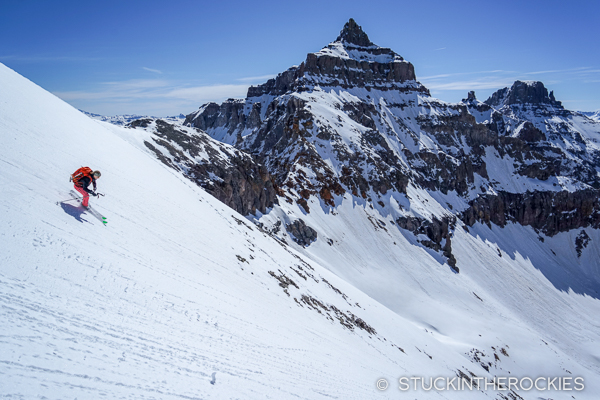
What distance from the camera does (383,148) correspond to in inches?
4262

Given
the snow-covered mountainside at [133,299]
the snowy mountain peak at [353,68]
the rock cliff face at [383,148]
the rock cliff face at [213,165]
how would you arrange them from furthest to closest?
the snowy mountain peak at [353,68] → the rock cliff face at [383,148] → the rock cliff face at [213,165] → the snow-covered mountainside at [133,299]

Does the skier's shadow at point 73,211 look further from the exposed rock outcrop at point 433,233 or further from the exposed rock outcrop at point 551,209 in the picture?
the exposed rock outcrop at point 551,209

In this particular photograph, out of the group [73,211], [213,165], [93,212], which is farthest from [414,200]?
[73,211]

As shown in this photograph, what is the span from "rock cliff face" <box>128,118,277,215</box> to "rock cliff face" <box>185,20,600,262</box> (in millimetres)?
10873

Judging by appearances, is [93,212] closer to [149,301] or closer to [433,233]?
[149,301]

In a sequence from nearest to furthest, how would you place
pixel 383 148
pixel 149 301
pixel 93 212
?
pixel 149 301, pixel 93 212, pixel 383 148

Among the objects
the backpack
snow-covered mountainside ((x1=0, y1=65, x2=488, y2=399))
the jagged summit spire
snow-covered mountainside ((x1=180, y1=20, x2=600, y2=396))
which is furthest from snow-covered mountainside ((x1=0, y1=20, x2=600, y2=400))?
the jagged summit spire

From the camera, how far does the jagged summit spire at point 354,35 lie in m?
167

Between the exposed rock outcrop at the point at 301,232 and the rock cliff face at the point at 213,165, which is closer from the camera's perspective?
the rock cliff face at the point at 213,165

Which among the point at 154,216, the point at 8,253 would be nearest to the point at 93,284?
the point at 8,253
